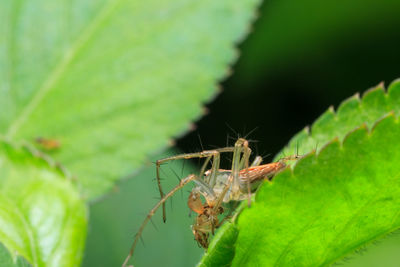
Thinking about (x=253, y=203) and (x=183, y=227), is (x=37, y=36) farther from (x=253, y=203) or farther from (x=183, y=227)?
(x=253, y=203)

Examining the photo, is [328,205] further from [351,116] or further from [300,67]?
[300,67]

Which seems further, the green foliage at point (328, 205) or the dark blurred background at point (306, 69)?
the dark blurred background at point (306, 69)

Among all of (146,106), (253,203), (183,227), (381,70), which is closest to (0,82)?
(146,106)

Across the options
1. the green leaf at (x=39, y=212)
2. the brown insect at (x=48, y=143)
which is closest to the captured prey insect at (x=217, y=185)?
the green leaf at (x=39, y=212)

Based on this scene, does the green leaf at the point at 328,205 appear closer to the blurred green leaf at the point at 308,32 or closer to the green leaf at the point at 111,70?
the green leaf at the point at 111,70

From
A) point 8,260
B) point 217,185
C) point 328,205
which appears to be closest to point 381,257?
point 217,185
